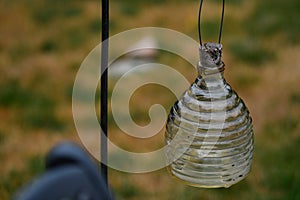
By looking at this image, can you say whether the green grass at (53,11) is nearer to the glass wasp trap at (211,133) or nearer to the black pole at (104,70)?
the black pole at (104,70)

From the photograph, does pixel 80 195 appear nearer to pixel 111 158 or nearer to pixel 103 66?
pixel 103 66

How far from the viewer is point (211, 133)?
123cm

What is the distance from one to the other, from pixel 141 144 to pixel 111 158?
0.19 m

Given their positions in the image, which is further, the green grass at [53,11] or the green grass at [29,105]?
the green grass at [53,11]

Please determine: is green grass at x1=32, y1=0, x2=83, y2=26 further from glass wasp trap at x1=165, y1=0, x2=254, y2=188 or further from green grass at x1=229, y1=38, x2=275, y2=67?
glass wasp trap at x1=165, y1=0, x2=254, y2=188

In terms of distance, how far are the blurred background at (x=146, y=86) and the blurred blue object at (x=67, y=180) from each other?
1742 mm

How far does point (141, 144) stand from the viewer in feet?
9.60

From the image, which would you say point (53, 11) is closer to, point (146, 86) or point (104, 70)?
point (146, 86)

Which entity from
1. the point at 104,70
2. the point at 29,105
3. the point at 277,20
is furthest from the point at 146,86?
the point at 104,70

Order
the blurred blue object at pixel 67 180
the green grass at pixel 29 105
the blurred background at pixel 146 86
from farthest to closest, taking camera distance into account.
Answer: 1. the green grass at pixel 29 105
2. the blurred background at pixel 146 86
3. the blurred blue object at pixel 67 180

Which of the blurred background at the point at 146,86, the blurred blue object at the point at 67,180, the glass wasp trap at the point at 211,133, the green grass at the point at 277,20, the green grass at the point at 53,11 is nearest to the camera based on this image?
the blurred blue object at the point at 67,180

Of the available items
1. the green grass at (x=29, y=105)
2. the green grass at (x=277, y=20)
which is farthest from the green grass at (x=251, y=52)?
the green grass at (x=29, y=105)

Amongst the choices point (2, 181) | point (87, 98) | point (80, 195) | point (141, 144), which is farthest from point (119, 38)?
point (80, 195)

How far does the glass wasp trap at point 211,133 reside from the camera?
1.22 meters
